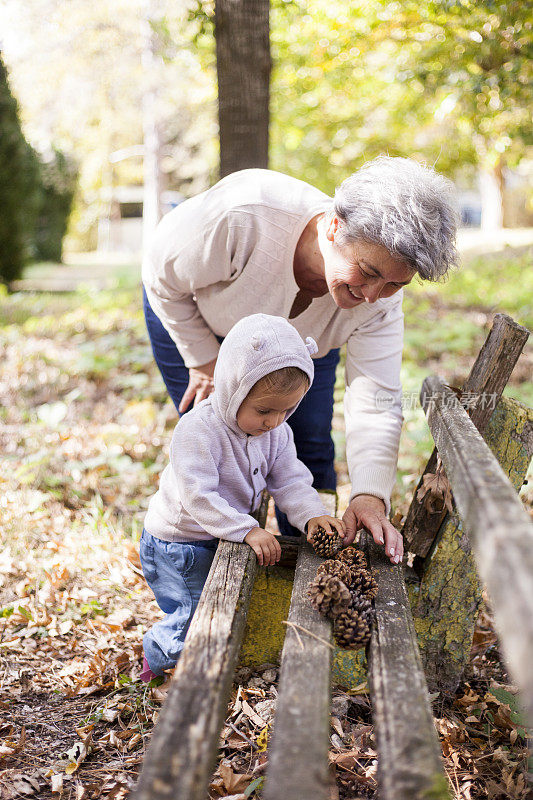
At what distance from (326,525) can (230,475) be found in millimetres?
377

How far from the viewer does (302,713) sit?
130 centimetres

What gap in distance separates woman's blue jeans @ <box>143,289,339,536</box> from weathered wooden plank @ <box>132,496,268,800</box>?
1054mm

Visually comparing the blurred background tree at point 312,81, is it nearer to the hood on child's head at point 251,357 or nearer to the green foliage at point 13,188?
the hood on child's head at point 251,357

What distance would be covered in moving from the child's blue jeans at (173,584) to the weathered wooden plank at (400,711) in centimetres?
70

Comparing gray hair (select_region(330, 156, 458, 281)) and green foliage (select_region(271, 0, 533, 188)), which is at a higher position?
green foliage (select_region(271, 0, 533, 188))

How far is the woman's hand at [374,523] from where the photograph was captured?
6.92ft

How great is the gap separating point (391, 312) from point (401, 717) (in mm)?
1620

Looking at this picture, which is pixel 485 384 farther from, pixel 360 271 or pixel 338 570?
pixel 338 570

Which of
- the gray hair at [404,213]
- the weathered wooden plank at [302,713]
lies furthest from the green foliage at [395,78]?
the weathered wooden plank at [302,713]

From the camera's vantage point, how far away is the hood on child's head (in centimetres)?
201

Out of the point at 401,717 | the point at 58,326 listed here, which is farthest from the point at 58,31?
the point at 401,717

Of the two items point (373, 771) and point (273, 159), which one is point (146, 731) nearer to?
point (373, 771)

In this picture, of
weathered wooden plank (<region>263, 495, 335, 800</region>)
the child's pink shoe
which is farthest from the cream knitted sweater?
the child's pink shoe

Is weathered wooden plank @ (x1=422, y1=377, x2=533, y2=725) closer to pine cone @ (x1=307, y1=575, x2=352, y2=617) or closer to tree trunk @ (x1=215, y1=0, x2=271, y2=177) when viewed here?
pine cone @ (x1=307, y1=575, x2=352, y2=617)
